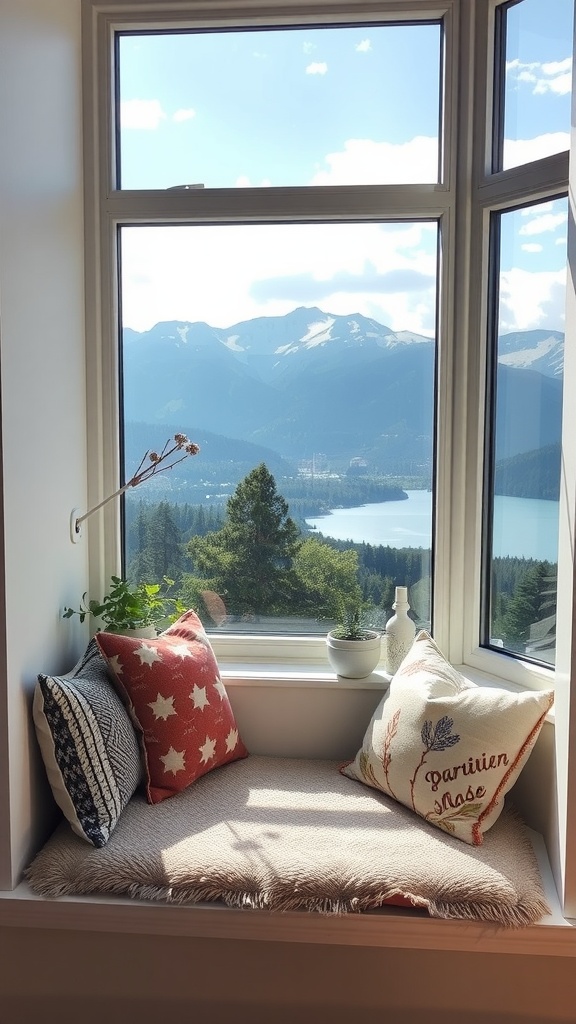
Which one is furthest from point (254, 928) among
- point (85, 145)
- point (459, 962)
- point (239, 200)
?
point (85, 145)

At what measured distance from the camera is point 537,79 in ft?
6.15

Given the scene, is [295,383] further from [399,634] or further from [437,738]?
[437,738]

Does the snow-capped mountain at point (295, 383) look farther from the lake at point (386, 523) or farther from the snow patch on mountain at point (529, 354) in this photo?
the snow patch on mountain at point (529, 354)

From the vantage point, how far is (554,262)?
72.3 inches

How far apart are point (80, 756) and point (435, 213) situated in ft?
5.48

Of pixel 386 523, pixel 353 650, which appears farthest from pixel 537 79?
pixel 353 650

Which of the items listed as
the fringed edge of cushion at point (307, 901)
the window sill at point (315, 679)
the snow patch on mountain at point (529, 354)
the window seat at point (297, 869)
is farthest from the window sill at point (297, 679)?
the snow patch on mountain at point (529, 354)

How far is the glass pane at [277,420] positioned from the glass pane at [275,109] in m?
0.17

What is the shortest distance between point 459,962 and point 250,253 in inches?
72.7

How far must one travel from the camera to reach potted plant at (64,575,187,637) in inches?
78.3

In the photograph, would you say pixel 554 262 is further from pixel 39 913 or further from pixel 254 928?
pixel 39 913

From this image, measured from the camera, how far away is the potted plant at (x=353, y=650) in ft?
6.54

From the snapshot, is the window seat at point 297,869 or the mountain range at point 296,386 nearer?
the window seat at point 297,869

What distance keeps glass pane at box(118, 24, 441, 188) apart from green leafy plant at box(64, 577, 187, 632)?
116 cm
